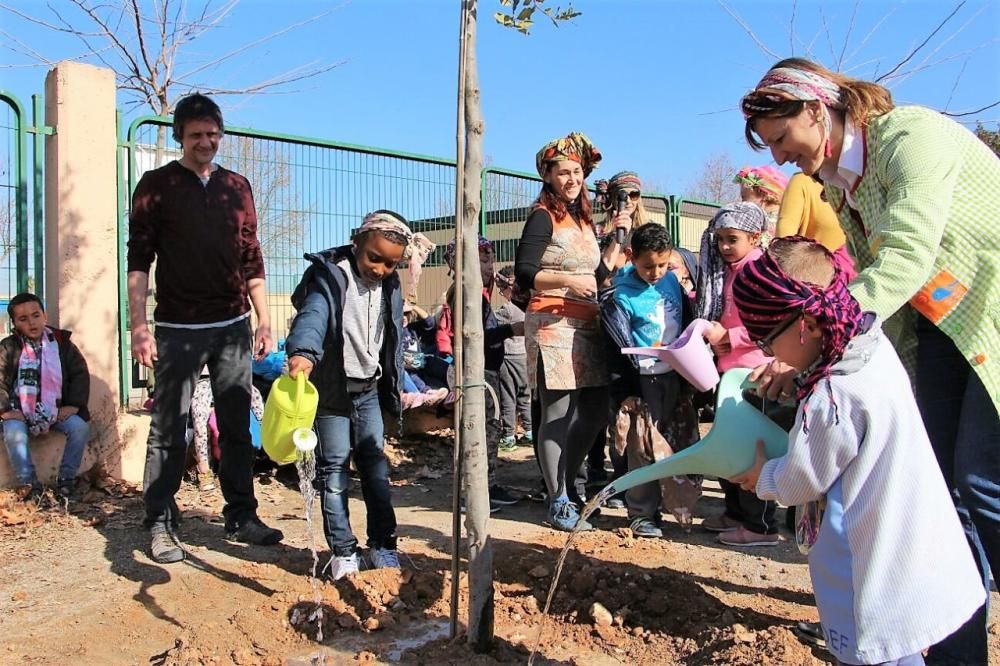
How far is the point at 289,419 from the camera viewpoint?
10.3 feet

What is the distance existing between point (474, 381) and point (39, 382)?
3.35 meters

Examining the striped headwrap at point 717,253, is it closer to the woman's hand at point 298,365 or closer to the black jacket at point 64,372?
the woman's hand at point 298,365

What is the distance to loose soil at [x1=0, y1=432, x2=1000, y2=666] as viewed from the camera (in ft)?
10.0

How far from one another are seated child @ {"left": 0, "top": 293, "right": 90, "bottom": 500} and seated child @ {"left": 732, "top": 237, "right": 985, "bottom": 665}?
172 inches

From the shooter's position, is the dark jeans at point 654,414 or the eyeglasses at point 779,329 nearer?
the eyeglasses at point 779,329

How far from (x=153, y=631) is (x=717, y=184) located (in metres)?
20.0

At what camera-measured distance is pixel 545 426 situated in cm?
448

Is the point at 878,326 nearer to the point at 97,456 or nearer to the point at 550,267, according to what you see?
the point at 550,267

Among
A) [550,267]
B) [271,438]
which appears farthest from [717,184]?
[271,438]

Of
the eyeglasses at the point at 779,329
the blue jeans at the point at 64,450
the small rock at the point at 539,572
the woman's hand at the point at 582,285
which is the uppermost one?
the woman's hand at the point at 582,285

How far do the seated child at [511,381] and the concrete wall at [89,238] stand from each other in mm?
2798

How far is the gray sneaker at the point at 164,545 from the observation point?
398 cm

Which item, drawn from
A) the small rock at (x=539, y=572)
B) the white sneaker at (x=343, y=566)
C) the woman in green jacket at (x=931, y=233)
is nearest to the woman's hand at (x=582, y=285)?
the small rock at (x=539, y=572)

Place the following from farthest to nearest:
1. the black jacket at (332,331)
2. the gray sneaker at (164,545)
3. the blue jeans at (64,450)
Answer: the blue jeans at (64,450) < the gray sneaker at (164,545) < the black jacket at (332,331)
